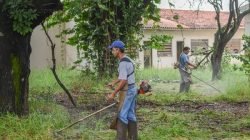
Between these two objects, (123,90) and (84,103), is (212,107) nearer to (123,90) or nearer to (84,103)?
(84,103)

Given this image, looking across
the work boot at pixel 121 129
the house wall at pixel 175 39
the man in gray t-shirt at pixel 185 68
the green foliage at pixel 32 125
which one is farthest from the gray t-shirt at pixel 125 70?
the house wall at pixel 175 39

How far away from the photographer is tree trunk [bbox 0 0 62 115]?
28.3 feet

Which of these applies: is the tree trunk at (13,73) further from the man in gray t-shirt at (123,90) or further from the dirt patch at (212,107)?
the dirt patch at (212,107)

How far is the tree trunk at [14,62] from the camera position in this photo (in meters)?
8.63

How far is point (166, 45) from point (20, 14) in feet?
74.5

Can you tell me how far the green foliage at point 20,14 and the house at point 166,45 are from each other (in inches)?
559

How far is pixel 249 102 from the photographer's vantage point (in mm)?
12266

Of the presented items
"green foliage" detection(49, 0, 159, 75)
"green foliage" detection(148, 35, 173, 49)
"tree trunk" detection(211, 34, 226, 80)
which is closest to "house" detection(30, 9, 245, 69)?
"tree trunk" detection(211, 34, 226, 80)

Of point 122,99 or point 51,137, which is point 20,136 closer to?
point 51,137

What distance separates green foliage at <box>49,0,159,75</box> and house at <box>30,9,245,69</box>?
19.3 ft

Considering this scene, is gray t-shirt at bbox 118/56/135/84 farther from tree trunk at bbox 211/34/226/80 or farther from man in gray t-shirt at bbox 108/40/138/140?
tree trunk at bbox 211/34/226/80

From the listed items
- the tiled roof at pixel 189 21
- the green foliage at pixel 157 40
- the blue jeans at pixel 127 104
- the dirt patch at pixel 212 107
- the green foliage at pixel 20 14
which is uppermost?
the tiled roof at pixel 189 21

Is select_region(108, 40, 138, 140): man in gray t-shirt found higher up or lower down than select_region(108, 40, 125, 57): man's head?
lower down

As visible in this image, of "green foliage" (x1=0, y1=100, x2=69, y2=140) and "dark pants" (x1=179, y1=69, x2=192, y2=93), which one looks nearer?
"green foliage" (x1=0, y1=100, x2=69, y2=140)
